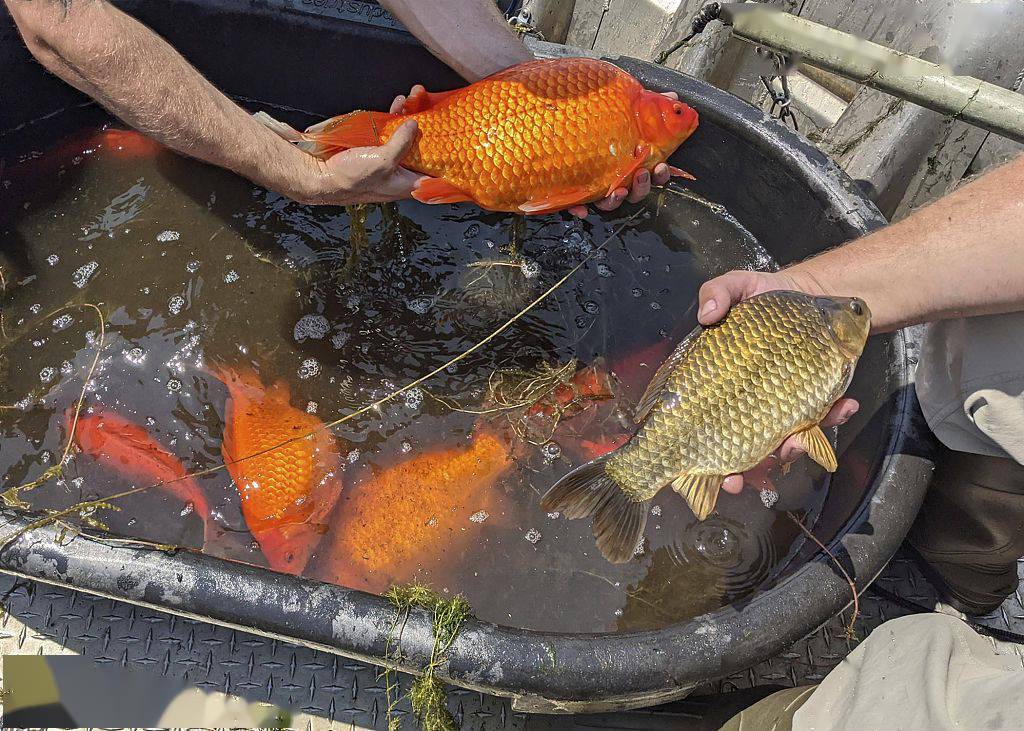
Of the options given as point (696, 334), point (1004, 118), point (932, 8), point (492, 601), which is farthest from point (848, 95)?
point (492, 601)

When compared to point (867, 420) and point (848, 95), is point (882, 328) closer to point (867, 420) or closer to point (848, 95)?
point (867, 420)

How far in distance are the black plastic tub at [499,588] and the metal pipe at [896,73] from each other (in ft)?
0.83

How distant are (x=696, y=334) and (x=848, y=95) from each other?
2.18 meters

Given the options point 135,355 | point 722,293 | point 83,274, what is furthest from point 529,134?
point 83,274

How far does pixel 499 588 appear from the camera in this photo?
6.89ft

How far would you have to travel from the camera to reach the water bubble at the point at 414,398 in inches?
94.0

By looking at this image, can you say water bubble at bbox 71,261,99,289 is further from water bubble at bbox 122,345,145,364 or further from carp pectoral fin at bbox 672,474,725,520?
carp pectoral fin at bbox 672,474,725,520

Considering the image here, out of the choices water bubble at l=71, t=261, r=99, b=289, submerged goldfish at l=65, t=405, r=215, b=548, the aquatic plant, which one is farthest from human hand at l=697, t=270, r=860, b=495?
water bubble at l=71, t=261, r=99, b=289

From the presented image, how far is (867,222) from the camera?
87.0 inches

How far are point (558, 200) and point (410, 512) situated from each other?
1.03 m

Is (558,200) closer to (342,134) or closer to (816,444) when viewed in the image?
(342,134)

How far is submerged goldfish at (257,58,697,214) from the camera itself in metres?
1.99

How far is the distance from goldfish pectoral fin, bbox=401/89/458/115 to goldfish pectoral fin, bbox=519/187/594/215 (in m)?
0.39

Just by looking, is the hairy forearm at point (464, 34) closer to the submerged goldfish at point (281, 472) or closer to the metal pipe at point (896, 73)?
the metal pipe at point (896, 73)
